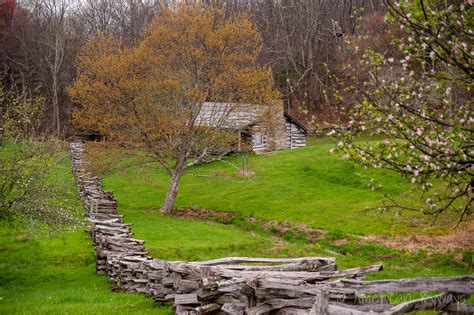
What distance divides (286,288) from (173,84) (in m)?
26.4

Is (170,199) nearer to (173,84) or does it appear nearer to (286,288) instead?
(173,84)

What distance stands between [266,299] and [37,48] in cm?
7600

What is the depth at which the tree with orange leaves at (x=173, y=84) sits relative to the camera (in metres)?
33.9

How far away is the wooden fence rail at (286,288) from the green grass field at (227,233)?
91 cm

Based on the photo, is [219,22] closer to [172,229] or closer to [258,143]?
[172,229]

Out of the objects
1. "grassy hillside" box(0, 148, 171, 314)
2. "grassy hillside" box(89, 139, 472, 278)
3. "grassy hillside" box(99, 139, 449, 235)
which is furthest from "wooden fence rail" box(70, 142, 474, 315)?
"grassy hillside" box(99, 139, 449, 235)

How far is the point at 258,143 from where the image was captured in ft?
190

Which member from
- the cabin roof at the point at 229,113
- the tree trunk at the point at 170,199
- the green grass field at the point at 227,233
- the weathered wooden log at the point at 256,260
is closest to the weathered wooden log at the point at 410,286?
the weathered wooden log at the point at 256,260

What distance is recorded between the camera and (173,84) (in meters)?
33.8

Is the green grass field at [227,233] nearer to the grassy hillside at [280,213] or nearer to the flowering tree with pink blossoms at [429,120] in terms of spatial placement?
the grassy hillside at [280,213]

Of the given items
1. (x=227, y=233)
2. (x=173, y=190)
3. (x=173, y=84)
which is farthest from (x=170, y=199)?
(x=227, y=233)

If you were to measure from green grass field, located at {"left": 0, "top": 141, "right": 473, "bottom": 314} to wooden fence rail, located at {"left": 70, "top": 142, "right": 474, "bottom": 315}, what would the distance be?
2.97 feet

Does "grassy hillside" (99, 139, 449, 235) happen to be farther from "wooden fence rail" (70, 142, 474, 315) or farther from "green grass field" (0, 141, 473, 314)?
"wooden fence rail" (70, 142, 474, 315)

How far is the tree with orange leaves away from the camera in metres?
33.9
